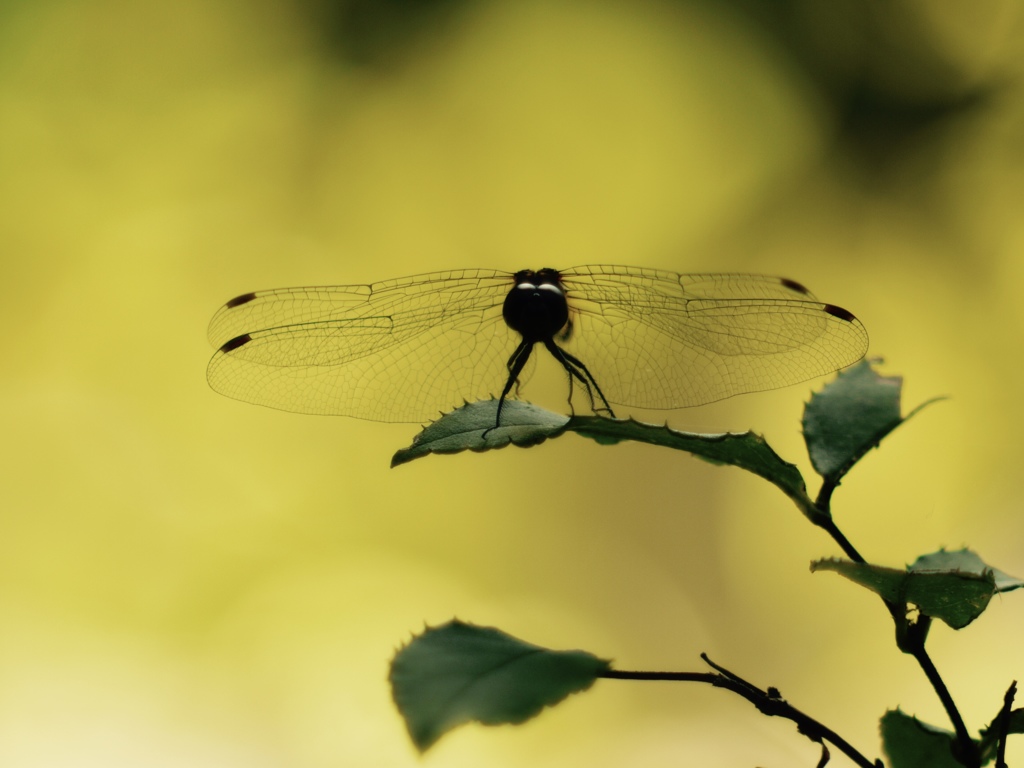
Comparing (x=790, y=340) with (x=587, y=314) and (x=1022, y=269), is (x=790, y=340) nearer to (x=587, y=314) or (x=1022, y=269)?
(x=587, y=314)

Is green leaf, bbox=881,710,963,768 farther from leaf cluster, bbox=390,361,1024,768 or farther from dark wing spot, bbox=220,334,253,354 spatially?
dark wing spot, bbox=220,334,253,354

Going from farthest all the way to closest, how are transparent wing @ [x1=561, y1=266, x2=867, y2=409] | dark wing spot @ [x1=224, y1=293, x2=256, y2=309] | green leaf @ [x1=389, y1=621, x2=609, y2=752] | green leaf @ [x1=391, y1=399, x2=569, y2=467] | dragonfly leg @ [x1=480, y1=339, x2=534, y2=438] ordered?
dark wing spot @ [x1=224, y1=293, x2=256, y2=309], transparent wing @ [x1=561, y1=266, x2=867, y2=409], dragonfly leg @ [x1=480, y1=339, x2=534, y2=438], green leaf @ [x1=391, y1=399, x2=569, y2=467], green leaf @ [x1=389, y1=621, x2=609, y2=752]

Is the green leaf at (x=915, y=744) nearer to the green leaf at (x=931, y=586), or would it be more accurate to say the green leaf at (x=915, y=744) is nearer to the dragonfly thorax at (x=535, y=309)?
the green leaf at (x=931, y=586)

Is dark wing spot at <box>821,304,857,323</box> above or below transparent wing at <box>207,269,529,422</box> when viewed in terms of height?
below

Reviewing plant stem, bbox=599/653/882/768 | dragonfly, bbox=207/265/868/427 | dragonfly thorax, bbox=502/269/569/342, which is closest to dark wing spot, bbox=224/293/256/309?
dragonfly, bbox=207/265/868/427

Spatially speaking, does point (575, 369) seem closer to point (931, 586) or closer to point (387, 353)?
point (387, 353)

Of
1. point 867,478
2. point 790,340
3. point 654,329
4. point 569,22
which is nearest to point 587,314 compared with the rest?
point 654,329
